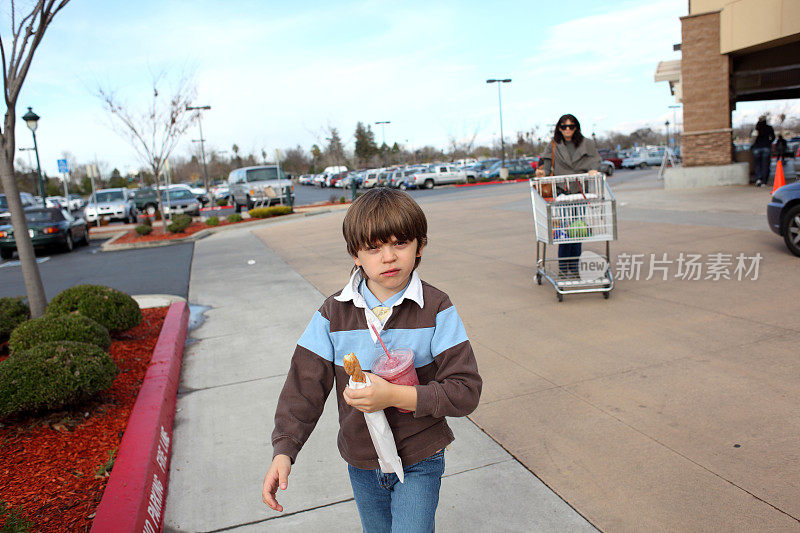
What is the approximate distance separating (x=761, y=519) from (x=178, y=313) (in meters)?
5.90

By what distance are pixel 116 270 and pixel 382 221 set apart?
12.9 m

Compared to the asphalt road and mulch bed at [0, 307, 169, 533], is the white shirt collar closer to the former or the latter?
mulch bed at [0, 307, 169, 533]

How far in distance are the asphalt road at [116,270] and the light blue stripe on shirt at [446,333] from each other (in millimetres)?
8037

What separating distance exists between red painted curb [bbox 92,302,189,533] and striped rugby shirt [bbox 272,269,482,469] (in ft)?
4.08

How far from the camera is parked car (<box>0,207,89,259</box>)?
57.6ft

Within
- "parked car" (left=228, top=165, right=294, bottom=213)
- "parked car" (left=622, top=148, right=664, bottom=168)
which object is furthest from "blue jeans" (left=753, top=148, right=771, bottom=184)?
"parked car" (left=622, top=148, right=664, bottom=168)

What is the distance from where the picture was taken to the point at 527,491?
3.11 m

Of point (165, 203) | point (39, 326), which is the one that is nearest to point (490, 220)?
point (39, 326)

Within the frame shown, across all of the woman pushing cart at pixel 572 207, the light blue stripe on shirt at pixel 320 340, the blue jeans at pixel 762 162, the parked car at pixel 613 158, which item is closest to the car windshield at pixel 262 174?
the blue jeans at pixel 762 162

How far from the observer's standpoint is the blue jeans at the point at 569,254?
709cm

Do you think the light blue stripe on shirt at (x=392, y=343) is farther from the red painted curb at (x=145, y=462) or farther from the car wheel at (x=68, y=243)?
the car wheel at (x=68, y=243)

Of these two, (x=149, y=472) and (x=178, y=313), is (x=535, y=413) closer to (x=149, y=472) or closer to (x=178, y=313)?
(x=149, y=472)

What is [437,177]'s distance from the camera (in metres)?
42.5

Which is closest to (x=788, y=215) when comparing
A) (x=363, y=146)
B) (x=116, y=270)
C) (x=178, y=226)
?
(x=116, y=270)
